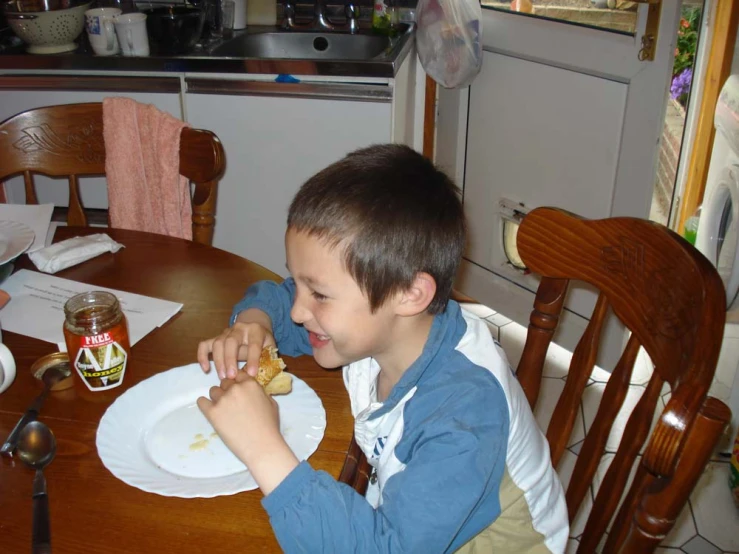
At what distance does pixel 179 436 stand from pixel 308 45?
2.13 metres

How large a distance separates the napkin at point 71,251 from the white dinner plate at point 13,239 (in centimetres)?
3

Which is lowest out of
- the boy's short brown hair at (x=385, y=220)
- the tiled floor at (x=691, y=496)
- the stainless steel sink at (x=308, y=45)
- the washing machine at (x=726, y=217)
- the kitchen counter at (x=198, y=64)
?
the tiled floor at (x=691, y=496)

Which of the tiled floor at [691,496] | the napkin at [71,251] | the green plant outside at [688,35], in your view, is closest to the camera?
the napkin at [71,251]

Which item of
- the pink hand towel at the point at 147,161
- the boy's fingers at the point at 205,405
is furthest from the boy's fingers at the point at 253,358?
the pink hand towel at the point at 147,161

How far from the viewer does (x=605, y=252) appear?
848 millimetres

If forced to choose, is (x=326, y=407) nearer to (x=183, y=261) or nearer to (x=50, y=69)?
(x=183, y=261)

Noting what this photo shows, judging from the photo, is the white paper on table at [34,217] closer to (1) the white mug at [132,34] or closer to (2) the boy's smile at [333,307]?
(2) the boy's smile at [333,307]

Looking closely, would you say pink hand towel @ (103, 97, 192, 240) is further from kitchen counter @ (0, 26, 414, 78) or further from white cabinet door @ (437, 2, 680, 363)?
white cabinet door @ (437, 2, 680, 363)

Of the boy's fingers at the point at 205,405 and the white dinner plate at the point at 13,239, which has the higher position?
the white dinner plate at the point at 13,239

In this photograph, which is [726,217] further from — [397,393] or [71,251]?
[71,251]

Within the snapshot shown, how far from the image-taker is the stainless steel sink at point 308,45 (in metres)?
2.64

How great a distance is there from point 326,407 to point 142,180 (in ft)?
2.96

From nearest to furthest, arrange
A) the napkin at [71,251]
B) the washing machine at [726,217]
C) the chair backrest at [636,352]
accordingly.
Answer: the chair backrest at [636,352] < the napkin at [71,251] < the washing machine at [726,217]

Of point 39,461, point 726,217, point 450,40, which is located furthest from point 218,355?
point 726,217
